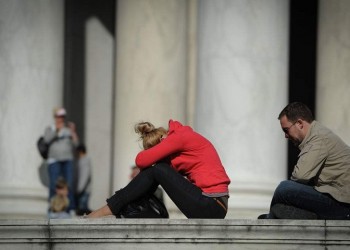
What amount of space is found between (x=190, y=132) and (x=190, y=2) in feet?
68.7

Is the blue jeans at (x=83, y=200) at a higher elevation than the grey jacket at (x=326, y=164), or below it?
below

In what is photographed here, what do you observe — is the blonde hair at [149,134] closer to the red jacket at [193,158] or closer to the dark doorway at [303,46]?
the red jacket at [193,158]

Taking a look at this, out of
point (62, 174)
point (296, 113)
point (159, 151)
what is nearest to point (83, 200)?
point (62, 174)

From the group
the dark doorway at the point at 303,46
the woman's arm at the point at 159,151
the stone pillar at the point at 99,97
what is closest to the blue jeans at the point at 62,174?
the stone pillar at the point at 99,97

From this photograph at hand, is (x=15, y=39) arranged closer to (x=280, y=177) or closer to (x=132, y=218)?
(x=280, y=177)

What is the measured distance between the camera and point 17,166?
1829 inches

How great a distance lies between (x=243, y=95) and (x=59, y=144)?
704cm

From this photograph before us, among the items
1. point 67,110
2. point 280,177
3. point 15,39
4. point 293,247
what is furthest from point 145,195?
point 67,110

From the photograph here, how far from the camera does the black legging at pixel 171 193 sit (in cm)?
2872

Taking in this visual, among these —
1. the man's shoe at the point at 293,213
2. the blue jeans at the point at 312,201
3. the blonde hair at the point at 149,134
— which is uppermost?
the blonde hair at the point at 149,134

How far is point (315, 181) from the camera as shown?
28.1m

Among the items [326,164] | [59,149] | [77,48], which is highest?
[77,48]

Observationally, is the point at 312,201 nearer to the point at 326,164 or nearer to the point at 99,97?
the point at 326,164

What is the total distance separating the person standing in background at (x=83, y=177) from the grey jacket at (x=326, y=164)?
929 inches
